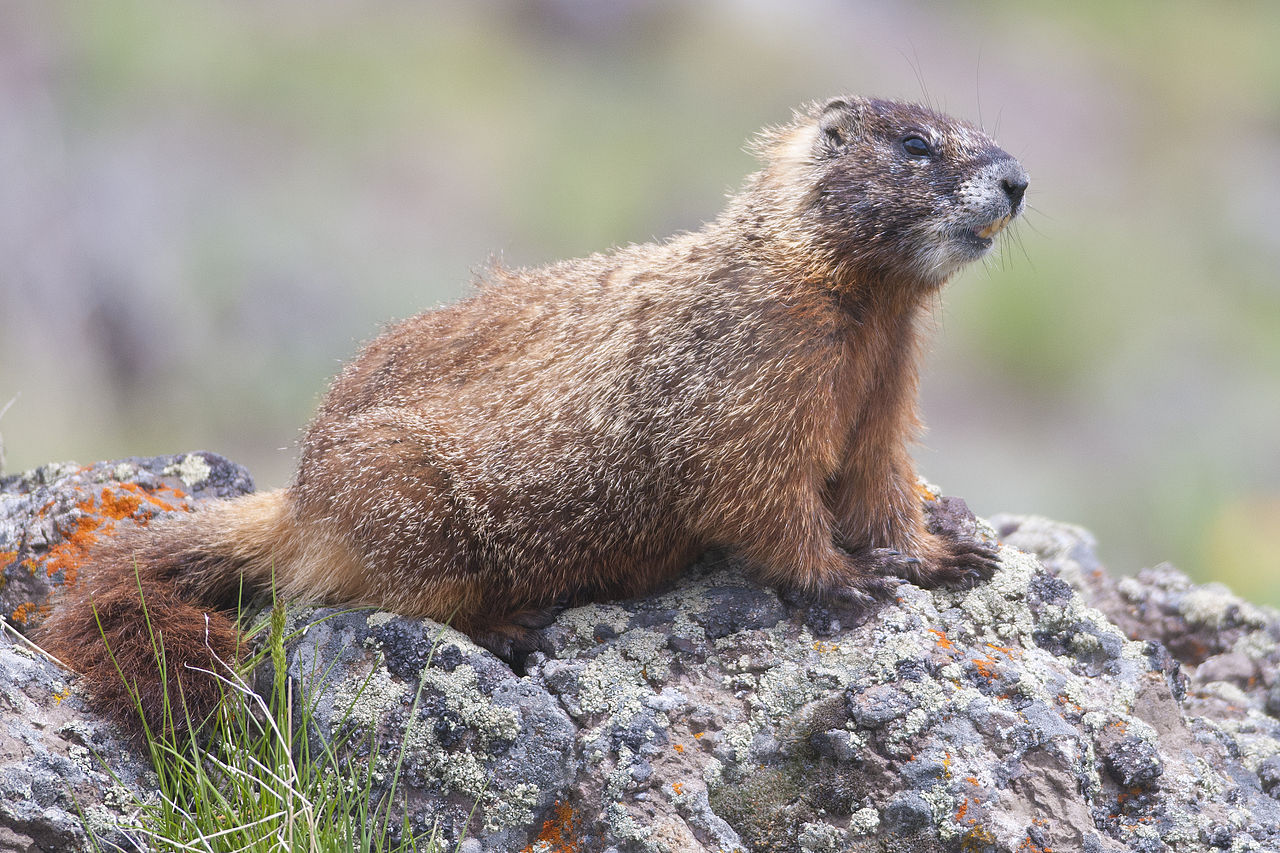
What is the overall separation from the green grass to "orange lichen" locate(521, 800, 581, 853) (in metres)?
0.34

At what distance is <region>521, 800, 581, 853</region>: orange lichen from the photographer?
391 cm

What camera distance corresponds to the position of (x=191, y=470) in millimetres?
5770

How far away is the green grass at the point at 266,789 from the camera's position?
3.60 m

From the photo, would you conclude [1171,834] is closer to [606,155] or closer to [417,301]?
[417,301]

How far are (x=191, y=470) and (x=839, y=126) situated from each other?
331 centimetres

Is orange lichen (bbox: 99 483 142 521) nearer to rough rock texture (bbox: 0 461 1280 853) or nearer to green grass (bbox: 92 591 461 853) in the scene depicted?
rough rock texture (bbox: 0 461 1280 853)

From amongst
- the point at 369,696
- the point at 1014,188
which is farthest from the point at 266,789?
the point at 1014,188

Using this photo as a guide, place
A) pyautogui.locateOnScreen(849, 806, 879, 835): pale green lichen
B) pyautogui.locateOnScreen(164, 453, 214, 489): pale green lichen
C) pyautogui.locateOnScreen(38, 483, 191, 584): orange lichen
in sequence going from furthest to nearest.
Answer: pyautogui.locateOnScreen(164, 453, 214, 489): pale green lichen < pyautogui.locateOnScreen(38, 483, 191, 584): orange lichen < pyautogui.locateOnScreen(849, 806, 879, 835): pale green lichen

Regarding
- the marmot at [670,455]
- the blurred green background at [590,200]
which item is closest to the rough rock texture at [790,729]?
the marmot at [670,455]

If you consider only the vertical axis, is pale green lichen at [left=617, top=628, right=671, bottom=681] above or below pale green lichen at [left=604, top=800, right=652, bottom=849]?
above

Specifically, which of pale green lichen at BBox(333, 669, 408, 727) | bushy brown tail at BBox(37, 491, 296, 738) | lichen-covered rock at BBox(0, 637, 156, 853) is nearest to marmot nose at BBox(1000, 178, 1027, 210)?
pale green lichen at BBox(333, 669, 408, 727)

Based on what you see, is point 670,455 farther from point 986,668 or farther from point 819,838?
point 819,838

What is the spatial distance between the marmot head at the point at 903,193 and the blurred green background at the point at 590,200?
460 cm

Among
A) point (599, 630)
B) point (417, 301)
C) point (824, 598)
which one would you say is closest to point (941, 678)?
point (824, 598)
